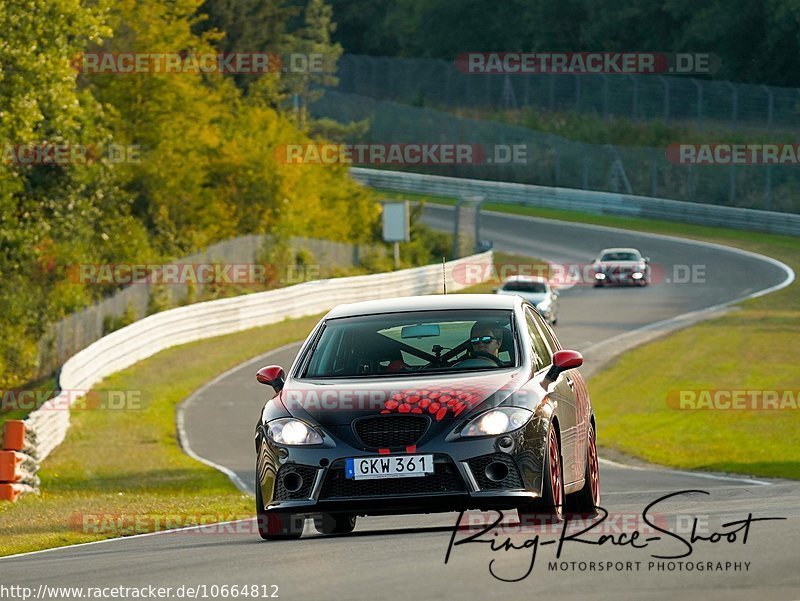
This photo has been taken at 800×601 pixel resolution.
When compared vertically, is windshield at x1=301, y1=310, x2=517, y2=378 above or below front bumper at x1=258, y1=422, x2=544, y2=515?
above

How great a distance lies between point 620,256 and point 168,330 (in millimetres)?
18700

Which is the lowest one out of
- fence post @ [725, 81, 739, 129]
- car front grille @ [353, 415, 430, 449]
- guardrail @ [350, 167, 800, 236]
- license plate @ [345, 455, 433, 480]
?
guardrail @ [350, 167, 800, 236]

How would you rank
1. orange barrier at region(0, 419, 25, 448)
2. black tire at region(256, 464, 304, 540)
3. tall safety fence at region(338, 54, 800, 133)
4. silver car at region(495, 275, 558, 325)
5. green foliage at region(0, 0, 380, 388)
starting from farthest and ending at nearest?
tall safety fence at region(338, 54, 800, 133) → silver car at region(495, 275, 558, 325) → green foliage at region(0, 0, 380, 388) → orange barrier at region(0, 419, 25, 448) → black tire at region(256, 464, 304, 540)

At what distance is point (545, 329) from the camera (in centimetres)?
1215

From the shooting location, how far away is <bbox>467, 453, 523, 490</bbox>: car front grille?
9.88 metres

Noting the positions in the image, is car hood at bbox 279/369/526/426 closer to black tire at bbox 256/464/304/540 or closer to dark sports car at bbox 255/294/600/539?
dark sports car at bbox 255/294/600/539

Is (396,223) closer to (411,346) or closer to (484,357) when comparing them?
(411,346)

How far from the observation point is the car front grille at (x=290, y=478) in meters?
10.0

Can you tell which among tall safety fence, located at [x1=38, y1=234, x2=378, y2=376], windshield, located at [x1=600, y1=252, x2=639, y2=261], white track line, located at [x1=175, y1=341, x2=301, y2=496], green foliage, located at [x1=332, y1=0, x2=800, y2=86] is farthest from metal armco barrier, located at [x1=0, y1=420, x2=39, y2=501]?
green foliage, located at [x1=332, y1=0, x2=800, y2=86]

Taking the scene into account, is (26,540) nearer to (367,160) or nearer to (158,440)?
(158,440)

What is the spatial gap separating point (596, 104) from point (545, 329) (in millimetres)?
71834

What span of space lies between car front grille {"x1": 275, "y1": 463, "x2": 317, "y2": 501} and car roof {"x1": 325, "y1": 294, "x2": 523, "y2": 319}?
1657 millimetres

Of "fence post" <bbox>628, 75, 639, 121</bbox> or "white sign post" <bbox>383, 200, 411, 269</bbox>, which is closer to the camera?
"white sign post" <bbox>383, 200, 411, 269</bbox>

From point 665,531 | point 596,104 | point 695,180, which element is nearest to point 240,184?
point 695,180
